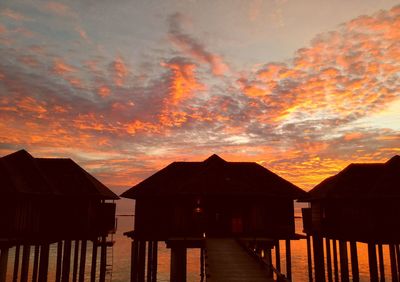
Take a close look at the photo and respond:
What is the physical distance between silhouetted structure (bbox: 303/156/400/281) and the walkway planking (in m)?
8.40

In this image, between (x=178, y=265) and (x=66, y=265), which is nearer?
(x=178, y=265)

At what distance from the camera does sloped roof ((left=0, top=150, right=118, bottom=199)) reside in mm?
24094

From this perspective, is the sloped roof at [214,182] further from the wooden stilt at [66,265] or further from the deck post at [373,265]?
the deck post at [373,265]

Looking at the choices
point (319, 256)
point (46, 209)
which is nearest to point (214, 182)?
point (319, 256)

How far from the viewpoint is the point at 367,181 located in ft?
83.7

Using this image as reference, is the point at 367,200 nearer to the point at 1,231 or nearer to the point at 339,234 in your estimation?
the point at 339,234

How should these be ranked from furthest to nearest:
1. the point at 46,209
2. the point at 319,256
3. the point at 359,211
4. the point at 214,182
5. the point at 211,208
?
1. the point at 319,256
2. the point at 211,208
3. the point at 214,182
4. the point at 46,209
5. the point at 359,211

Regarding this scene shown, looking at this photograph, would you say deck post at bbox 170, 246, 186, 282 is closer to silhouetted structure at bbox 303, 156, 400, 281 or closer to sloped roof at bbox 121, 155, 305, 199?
sloped roof at bbox 121, 155, 305, 199

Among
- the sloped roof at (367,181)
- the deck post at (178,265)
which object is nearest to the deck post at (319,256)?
the sloped roof at (367,181)

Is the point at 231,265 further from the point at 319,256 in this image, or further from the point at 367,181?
the point at 319,256

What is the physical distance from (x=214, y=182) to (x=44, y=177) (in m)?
12.2

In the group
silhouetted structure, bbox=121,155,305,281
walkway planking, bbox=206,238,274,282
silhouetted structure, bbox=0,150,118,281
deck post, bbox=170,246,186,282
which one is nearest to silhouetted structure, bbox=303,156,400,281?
silhouetted structure, bbox=121,155,305,281

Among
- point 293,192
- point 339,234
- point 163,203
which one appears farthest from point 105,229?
A: point 339,234

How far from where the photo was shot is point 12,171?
25031 mm
